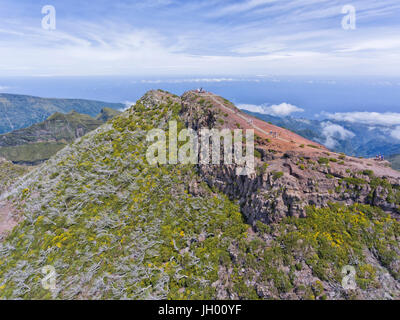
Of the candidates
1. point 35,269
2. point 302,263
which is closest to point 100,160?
point 35,269

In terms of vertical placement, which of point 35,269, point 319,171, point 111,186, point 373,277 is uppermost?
point 319,171

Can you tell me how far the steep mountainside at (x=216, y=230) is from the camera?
18062 millimetres

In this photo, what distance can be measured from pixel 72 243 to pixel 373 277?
109 feet

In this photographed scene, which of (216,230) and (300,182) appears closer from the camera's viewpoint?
(300,182)

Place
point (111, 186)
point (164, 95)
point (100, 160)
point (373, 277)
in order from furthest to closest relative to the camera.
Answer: point (164, 95), point (100, 160), point (111, 186), point (373, 277)

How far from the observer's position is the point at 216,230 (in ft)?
77.5

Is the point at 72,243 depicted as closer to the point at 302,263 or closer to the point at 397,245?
the point at 302,263

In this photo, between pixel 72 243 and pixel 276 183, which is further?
pixel 72 243

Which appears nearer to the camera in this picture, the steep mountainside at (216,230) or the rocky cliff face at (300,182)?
the steep mountainside at (216,230)

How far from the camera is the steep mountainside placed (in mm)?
18062

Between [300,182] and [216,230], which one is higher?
[300,182]

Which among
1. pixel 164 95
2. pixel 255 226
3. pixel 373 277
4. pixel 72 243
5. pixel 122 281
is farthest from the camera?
pixel 164 95

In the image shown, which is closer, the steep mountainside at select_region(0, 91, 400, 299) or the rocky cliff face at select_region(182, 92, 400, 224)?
the steep mountainside at select_region(0, 91, 400, 299)

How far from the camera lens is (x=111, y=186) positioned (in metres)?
30.0
